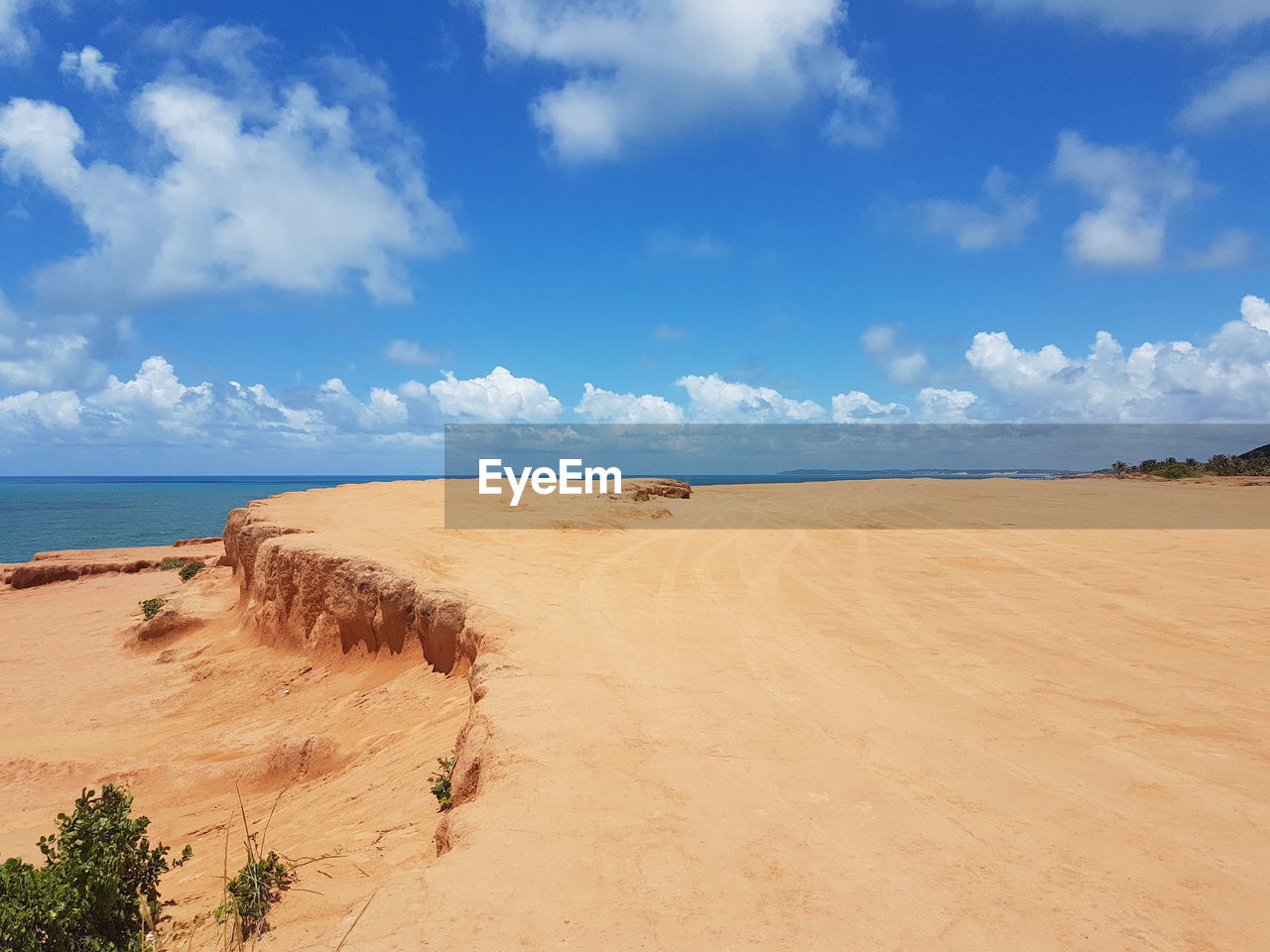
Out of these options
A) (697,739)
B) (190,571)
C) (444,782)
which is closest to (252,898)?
(444,782)

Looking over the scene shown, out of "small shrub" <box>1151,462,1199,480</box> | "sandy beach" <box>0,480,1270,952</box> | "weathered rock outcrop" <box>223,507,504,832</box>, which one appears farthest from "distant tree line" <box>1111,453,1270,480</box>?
"weathered rock outcrop" <box>223,507,504,832</box>

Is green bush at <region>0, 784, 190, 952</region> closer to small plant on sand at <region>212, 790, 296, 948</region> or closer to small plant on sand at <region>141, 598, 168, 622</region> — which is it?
small plant on sand at <region>212, 790, 296, 948</region>

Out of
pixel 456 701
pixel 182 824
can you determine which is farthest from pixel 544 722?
pixel 182 824

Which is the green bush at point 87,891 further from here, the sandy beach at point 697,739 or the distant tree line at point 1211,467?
the distant tree line at point 1211,467

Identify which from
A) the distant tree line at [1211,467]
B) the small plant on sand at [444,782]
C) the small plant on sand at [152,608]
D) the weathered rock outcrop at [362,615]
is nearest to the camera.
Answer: the small plant on sand at [444,782]

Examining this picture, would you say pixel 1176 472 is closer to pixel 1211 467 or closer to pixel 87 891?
pixel 1211 467

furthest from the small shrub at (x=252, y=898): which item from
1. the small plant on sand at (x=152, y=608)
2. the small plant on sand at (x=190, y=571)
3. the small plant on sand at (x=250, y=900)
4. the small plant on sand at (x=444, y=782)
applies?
the small plant on sand at (x=190, y=571)
